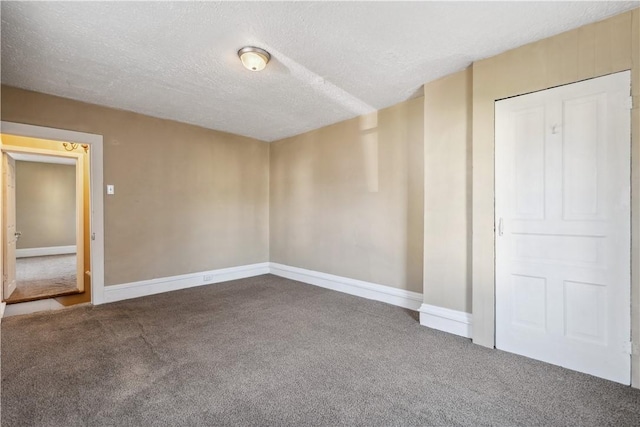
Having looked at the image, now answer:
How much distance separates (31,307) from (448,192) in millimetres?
5125

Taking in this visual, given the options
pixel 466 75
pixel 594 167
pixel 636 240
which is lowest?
pixel 636 240

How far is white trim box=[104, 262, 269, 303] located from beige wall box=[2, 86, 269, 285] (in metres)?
0.08

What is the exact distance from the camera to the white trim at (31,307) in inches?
132

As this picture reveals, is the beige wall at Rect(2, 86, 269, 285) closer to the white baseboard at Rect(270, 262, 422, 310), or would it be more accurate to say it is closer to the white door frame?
the white door frame

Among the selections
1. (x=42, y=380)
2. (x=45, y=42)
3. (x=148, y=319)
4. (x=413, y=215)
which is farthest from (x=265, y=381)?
(x=45, y=42)

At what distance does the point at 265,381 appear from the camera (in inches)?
77.2

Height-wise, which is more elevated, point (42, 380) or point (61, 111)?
point (61, 111)

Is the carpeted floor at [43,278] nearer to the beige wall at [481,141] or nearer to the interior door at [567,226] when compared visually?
the beige wall at [481,141]

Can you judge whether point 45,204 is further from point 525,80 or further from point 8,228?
point 525,80

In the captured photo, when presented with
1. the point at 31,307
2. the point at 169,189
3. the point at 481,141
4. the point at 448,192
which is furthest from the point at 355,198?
the point at 31,307

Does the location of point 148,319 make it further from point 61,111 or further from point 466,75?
point 466,75

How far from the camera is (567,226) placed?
7.06 ft

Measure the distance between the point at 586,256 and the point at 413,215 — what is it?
1.65 metres

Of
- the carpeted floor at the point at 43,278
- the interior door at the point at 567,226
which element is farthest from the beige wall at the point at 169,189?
the interior door at the point at 567,226
